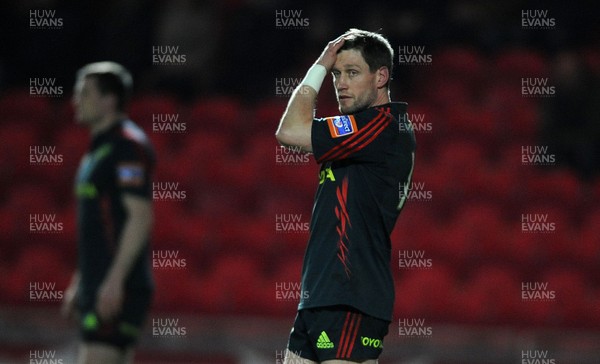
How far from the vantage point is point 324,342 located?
317 cm

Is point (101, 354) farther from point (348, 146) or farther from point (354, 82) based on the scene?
point (354, 82)

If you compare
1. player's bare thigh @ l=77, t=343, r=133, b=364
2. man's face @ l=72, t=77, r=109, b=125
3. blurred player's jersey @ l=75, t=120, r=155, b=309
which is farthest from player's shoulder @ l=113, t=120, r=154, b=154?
player's bare thigh @ l=77, t=343, r=133, b=364

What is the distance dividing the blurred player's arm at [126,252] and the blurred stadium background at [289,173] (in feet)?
7.31

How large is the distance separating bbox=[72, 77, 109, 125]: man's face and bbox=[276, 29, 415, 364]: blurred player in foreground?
4.41 feet

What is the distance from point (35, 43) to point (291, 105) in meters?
6.10

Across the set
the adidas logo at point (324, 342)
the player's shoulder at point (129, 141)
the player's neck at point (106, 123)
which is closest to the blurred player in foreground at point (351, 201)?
the adidas logo at point (324, 342)

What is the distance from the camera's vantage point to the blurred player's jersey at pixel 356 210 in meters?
3.21

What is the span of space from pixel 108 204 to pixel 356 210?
54.0 inches

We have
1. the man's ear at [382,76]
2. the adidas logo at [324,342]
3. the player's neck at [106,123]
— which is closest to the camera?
the adidas logo at [324,342]

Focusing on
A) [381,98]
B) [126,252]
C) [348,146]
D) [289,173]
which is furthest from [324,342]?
[289,173]

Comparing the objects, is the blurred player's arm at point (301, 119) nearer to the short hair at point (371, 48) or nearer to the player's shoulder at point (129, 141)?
the short hair at point (371, 48)

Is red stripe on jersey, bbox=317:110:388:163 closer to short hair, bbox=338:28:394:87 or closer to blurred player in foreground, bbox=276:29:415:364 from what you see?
blurred player in foreground, bbox=276:29:415:364

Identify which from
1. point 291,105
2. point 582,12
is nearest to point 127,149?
point 291,105

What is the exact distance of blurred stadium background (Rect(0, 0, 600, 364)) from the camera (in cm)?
656
